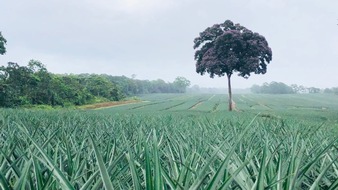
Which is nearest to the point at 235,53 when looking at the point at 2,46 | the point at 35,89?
the point at 2,46

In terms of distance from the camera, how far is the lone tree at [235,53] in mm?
27203

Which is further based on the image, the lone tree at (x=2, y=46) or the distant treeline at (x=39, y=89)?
the distant treeline at (x=39, y=89)

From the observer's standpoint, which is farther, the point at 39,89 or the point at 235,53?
the point at 39,89

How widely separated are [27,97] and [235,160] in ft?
154

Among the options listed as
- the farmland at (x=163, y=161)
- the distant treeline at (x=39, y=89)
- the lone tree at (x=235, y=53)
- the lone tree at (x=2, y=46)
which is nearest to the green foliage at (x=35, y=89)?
the distant treeline at (x=39, y=89)

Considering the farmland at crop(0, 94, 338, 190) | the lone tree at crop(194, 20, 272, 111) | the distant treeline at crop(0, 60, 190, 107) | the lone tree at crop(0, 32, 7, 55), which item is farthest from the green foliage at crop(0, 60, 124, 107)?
the farmland at crop(0, 94, 338, 190)

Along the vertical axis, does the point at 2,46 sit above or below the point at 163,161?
above

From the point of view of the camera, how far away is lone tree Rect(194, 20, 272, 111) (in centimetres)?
2720

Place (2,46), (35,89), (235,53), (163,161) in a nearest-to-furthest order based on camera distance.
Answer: (163,161) < (235,53) < (2,46) < (35,89)

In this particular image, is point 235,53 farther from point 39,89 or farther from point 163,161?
point 39,89

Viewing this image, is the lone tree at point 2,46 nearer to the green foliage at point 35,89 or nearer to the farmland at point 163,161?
the green foliage at point 35,89

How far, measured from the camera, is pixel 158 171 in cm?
89

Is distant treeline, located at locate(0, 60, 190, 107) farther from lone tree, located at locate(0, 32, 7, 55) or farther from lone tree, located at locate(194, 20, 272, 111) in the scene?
lone tree, located at locate(194, 20, 272, 111)

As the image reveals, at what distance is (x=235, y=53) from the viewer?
1098 inches
